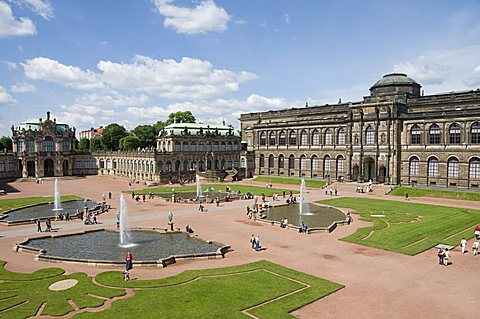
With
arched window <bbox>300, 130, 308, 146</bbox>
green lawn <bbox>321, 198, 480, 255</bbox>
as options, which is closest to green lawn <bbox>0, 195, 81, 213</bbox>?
green lawn <bbox>321, 198, 480, 255</bbox>

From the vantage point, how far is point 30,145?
360ft

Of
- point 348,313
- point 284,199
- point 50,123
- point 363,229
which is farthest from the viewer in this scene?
point 50,123

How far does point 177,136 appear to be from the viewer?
105 meters

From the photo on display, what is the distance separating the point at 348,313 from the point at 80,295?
51.5 feet

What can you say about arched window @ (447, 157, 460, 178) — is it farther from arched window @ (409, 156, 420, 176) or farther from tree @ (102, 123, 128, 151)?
tree @ (102, 123, 128, 151)

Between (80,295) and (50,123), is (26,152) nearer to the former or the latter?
(50,123)

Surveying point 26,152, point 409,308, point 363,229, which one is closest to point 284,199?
point 363,229

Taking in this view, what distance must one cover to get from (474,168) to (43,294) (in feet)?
236

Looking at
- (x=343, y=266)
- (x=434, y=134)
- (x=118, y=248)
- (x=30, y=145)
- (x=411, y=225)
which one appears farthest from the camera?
(x=30, y=145)

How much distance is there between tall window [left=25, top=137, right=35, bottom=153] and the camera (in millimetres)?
108875

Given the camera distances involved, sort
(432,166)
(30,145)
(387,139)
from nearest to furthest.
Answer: (432,166) → (387,139) → (30,145)

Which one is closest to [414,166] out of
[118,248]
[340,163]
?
[340,163]

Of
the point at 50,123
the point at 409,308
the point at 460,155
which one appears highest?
the point at 50,123

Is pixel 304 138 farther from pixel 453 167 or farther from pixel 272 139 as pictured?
pixel 453 167
